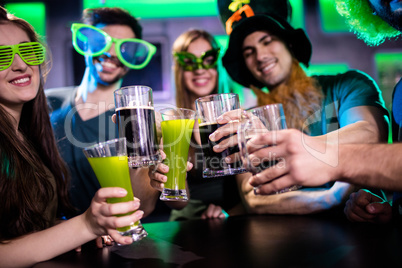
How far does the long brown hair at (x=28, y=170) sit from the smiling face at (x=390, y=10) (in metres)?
1.87

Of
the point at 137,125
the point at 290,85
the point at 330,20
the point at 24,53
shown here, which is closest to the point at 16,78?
the point at 24,53

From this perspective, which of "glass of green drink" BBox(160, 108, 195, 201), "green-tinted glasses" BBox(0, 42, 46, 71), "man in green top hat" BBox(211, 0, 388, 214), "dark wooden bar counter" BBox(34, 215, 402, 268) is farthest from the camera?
"man in green top hat" BBox(211, 0, 388, 214)

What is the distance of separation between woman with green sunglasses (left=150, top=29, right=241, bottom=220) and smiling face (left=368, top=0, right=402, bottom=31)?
4.71ft

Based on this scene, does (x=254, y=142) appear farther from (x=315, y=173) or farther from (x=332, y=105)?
(x=332, y=105)

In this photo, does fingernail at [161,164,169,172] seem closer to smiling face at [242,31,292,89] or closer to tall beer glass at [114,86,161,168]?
tall beer glass at [114,86,161,168]

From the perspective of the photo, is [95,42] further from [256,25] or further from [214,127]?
[214,127]

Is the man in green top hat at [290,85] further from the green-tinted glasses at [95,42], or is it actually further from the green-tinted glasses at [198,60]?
the green-tinted glasses at [95,42]

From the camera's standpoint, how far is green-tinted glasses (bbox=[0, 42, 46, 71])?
1591 millimetres

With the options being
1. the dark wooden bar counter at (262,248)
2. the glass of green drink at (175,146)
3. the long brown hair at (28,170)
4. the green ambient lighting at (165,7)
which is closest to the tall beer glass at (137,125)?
the glass of green drink at (175,146)

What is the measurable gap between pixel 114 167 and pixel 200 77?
6.59 feet

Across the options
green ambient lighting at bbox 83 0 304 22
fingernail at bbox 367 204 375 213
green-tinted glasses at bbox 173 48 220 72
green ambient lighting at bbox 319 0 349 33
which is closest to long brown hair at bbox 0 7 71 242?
green-tinted glasses at bbox 173 48 220 72

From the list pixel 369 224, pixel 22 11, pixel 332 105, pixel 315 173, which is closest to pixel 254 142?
pixel 315 173

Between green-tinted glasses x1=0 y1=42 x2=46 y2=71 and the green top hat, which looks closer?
green-tinted glasses x1=0 y1=42 x2=46 y2=71

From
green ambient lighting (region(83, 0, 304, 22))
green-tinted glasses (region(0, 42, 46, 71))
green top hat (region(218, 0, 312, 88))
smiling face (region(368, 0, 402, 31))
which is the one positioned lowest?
green-tinted glasses (region(0, 42, 46, 71))
